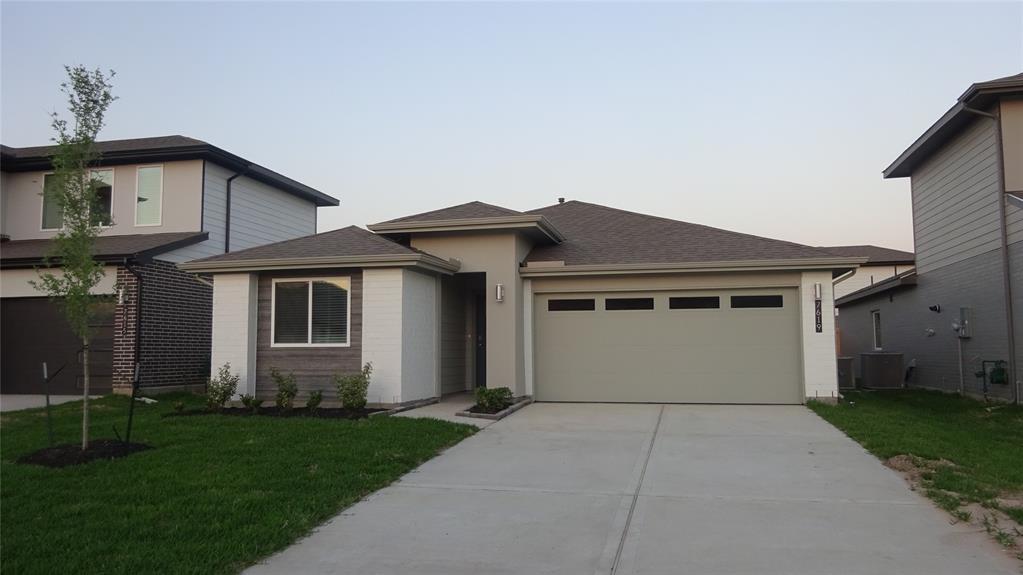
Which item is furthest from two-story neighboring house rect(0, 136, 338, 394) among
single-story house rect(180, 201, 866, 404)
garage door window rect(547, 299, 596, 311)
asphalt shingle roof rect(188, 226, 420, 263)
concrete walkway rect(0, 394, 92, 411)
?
garage door window rect(547, 299, 596, 311)

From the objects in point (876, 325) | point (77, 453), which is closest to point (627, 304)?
point (77, 453)

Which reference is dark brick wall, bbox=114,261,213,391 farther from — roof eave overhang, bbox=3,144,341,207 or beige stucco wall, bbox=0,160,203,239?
roof eave overhang, bbox=3,144,341,207

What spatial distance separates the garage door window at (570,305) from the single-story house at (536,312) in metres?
0.02

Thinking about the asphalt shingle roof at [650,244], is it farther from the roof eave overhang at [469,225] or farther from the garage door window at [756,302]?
the roof eave overhang at [469,225]

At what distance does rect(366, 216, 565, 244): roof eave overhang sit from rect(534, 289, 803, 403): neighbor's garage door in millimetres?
1682

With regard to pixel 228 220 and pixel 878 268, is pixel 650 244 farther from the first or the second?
pixel 878 268

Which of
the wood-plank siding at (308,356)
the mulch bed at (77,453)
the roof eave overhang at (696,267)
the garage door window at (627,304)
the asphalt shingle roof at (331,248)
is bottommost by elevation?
the mulch bed at (77,453)

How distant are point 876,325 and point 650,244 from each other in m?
10.9

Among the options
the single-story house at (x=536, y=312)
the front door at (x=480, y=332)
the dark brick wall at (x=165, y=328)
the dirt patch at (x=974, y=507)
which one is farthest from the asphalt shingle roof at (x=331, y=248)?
the dirt patch at (x=974, y=507)

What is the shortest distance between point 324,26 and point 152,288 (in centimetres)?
659

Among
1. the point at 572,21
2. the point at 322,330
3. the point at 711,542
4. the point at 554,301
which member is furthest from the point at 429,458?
the point at 572,21

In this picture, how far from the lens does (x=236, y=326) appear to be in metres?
13.2

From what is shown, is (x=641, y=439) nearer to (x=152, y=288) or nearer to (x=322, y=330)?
(x=322, y=330)

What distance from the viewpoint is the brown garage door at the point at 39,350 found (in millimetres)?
15122
